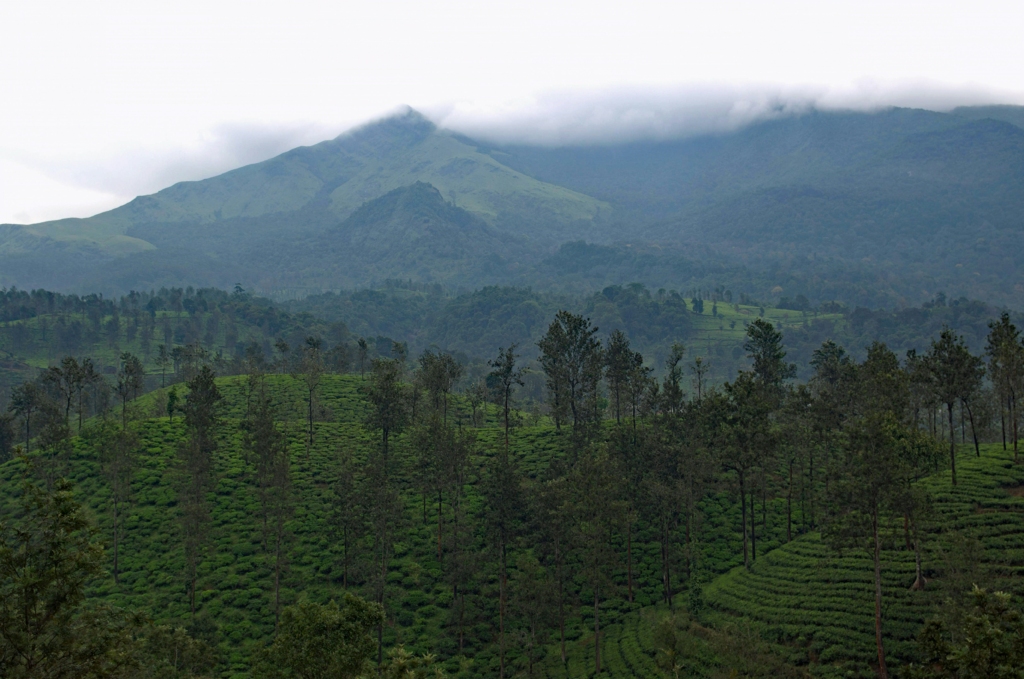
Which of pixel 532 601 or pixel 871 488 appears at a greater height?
pixel 871 488

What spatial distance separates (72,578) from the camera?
86.6ft

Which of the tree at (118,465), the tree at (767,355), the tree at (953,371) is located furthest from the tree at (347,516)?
the tree at (767,355)

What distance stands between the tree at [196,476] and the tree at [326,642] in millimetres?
31073

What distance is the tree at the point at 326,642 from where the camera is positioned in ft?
111

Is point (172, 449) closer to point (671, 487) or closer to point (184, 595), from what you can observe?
point (184, 595)

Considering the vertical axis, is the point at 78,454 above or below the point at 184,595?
above

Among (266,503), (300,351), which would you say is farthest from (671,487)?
(300,351)

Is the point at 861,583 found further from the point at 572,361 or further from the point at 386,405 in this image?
the point at 386,405

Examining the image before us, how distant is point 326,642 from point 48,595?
12.6 metres

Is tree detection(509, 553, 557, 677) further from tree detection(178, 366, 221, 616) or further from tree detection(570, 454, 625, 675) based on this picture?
tree detection(178, 366, 221, 616)

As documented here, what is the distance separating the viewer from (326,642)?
34000 mm

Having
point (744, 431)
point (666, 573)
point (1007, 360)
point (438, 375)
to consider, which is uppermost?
point (1007, 360)

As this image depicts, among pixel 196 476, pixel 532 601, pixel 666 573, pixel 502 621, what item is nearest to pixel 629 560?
pixel 666 573

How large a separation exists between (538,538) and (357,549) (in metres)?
18.7
